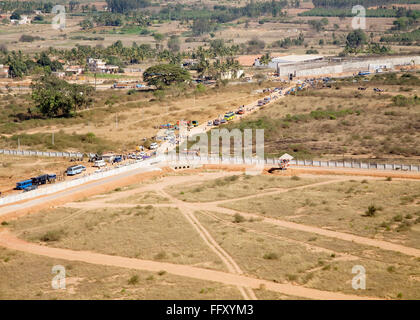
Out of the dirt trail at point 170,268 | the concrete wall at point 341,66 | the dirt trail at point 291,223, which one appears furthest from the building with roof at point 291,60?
the dirt trail at point 170,268

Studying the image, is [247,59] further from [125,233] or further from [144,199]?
[125,233]

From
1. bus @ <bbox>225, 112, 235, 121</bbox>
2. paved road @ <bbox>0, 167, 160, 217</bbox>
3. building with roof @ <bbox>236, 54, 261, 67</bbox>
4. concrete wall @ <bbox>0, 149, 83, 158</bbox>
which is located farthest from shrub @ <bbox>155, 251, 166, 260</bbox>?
building with roof @ <bbox>236, 54, 261, 67</bbox>

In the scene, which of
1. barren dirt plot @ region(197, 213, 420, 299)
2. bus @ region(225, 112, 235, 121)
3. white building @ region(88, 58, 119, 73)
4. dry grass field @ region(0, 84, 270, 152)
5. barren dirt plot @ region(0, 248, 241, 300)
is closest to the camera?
barren dirt plot @ region(0, 248, 241, 300)

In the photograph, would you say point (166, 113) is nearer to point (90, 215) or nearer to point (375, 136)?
point (375, 136)

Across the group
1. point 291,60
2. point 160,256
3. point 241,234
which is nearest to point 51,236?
point 160,256

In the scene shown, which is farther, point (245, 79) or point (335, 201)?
point (245, 79)

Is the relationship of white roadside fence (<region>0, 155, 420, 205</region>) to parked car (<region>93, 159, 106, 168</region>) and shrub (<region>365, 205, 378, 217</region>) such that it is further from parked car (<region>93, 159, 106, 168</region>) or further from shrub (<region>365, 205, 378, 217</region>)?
shrub (<region>365, 205, 378, 217</region>)
